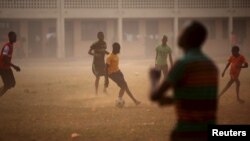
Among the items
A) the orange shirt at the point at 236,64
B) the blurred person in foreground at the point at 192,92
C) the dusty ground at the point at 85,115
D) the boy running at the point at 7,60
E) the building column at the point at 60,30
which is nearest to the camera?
the blurred person in foreground at the point at 192,92

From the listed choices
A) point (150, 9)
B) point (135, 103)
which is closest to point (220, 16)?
point (150, 9)

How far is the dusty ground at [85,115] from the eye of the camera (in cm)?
676

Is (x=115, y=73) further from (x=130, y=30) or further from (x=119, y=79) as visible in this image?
(x=130, y=30)

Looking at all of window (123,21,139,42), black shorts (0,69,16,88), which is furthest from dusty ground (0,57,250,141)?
window (123,21,139,42)

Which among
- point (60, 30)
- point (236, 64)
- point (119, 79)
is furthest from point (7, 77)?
point (60, 30)

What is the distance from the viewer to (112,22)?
3009 centimetres

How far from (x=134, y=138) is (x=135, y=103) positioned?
3.34m

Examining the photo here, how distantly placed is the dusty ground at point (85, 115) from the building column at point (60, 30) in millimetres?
15462

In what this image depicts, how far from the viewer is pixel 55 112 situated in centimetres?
891

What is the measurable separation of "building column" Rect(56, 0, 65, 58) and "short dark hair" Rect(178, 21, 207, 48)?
83.7 ft

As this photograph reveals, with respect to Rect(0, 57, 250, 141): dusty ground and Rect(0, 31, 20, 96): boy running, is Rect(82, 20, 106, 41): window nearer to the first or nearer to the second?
Rect(0, 57, 250, 141): dusty ground

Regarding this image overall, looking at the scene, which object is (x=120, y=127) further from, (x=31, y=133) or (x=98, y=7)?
(x=98, y=7)

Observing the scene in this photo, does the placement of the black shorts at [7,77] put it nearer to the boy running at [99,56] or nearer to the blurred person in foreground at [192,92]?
the boy running at [99,56]

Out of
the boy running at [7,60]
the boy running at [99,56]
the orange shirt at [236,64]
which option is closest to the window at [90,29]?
the boy running at [99,56]
